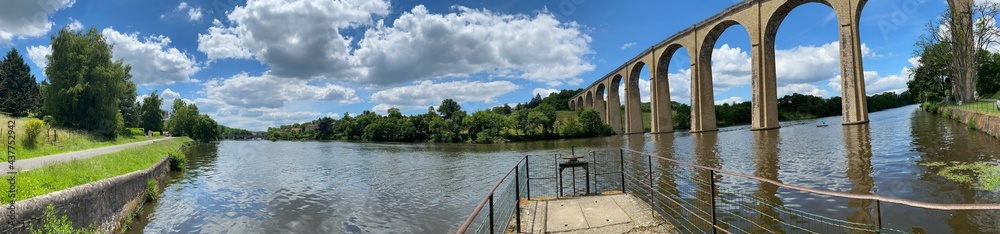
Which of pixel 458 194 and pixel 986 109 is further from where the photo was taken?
pixel 986 109

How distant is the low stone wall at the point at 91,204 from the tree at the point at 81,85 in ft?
80.2

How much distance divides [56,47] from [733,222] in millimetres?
40103

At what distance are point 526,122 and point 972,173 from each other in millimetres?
55129

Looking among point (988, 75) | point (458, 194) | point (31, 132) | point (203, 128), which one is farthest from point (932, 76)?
point (203, 128)

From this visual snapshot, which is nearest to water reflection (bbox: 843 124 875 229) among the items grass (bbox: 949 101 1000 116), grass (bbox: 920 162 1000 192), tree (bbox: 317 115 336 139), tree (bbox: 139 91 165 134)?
grass (bbox: 920 162 1000 192)

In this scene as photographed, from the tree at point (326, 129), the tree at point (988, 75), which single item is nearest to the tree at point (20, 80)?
the tree at point (326, 129)

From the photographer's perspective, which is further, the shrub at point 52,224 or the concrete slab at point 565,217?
the shrub at point 52,224

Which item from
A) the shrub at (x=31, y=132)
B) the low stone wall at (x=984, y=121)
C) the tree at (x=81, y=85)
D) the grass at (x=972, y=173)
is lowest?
the grass at (x=972, y=173)

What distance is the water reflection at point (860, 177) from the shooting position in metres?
7.01

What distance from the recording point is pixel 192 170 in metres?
23.4

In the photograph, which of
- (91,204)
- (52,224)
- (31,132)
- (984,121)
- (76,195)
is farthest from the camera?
(984,121)

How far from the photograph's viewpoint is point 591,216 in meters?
6.35

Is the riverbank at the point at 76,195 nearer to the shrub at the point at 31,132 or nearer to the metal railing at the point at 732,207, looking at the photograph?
the metal railing at the point at 732,207

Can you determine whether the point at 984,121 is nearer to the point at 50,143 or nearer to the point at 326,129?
the point at 50,143
